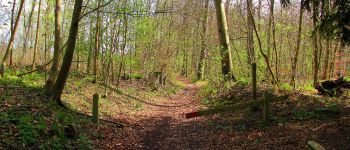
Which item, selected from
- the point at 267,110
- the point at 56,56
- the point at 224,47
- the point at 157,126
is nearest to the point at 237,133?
the point at 267,110

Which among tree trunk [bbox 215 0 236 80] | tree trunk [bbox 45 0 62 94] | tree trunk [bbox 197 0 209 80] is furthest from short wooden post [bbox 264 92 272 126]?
tree trunk [bbox 197 0 209 80]

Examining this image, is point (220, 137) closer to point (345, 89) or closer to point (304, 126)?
point (304, 126)

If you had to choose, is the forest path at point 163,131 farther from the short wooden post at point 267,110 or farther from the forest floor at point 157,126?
the short wooden post at point 267,110

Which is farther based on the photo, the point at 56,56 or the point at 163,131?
the point at 56,56

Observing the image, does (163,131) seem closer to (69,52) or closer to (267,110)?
(267,110)

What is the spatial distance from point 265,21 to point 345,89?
1387 centimetres

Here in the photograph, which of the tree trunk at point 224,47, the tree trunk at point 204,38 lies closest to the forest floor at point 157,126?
the tree trunk at point 224,47

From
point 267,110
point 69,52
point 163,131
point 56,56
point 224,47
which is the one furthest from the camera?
point 224,47

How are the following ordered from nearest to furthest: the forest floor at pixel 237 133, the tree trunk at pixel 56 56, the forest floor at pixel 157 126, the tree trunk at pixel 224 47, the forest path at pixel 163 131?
the forest floor at pixel 157 126 < the forest floor at pixel 237 133 < the forest path at pixel 163 131 < the tree trunk at pixel 56 56 < the tree trunk at pixel 224 47

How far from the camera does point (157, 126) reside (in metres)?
12.6

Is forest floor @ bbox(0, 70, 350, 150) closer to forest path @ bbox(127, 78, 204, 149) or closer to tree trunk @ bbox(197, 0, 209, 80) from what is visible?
forest path @ bbox(127, 78, 204, 149)

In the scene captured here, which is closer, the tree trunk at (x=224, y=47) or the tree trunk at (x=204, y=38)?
the tree trunk at (x=224, y=47)

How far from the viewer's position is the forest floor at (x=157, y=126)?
793cm

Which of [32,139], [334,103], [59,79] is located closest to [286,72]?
[334,103]
